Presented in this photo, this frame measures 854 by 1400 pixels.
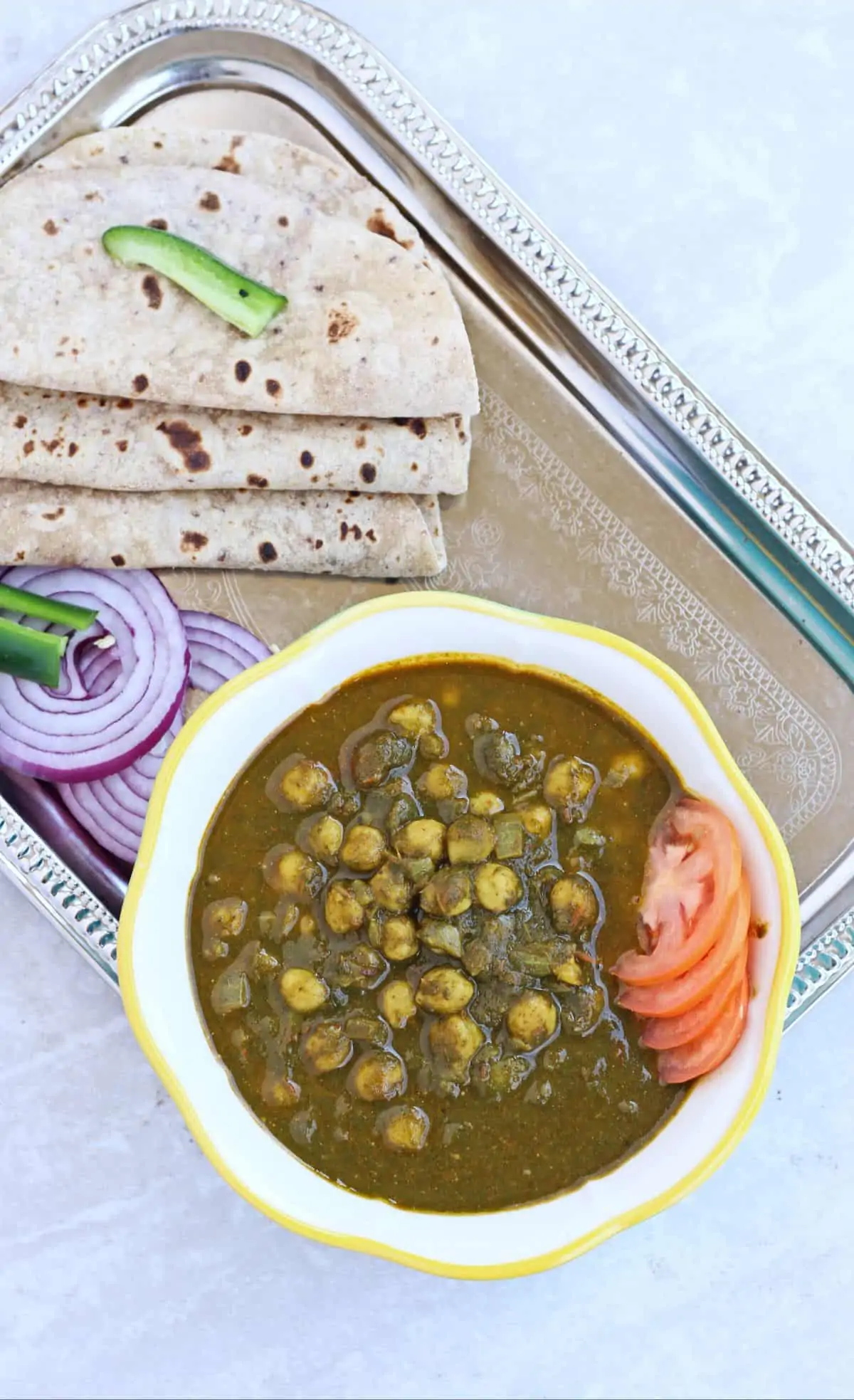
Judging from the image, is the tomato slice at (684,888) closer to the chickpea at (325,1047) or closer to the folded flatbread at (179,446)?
the chickpea at (325,1047)

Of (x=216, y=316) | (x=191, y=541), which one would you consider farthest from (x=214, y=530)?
(x=216, y=316)

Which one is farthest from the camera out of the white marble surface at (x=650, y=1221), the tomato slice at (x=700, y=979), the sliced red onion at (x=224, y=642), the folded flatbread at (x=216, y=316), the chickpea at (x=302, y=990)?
the white marble surface at (x=650, y=1221)

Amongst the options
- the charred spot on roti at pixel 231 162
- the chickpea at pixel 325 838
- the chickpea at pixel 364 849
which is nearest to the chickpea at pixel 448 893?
the chickpea at pixel 364 849

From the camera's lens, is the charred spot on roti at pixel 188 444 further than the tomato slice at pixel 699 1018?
Yes

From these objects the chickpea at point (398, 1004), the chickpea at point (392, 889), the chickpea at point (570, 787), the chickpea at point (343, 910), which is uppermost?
the chickpea at point (570, 787)

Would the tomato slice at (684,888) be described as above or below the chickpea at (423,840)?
above

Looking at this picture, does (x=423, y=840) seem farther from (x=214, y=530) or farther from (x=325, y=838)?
(x=214, y=530)
